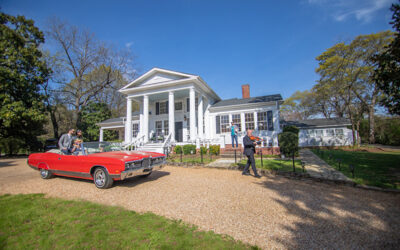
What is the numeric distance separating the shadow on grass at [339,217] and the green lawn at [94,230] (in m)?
1.18

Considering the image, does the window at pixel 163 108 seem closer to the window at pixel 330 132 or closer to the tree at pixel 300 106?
the window at pixel 330 132

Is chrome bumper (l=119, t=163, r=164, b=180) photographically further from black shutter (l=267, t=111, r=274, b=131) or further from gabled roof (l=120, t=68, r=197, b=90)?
black shutter (l=267, t=111, r=274, b=131)

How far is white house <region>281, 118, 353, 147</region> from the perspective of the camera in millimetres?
22156

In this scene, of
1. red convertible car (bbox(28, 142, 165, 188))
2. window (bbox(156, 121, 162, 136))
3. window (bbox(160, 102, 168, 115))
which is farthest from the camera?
window (bbox(160, 102, 168, 115))

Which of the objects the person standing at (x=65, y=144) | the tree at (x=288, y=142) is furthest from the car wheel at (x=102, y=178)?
the tree at (x=288, y=142)

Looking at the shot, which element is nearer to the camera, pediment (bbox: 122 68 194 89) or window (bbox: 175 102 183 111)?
pediment (bbox: 122 68 194 89)

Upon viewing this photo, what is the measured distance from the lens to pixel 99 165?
5.23 metres

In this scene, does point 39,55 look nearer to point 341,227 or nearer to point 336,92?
point 341,227

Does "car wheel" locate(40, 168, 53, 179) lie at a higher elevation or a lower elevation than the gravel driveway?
higher

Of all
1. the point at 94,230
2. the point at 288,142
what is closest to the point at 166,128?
the point at 288,142

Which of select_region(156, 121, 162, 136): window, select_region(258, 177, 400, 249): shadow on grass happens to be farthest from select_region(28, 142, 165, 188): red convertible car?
select_region(156, 121, 162, 136): window

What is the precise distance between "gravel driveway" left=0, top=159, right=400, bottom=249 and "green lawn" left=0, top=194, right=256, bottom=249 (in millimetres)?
365

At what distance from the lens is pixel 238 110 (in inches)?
626

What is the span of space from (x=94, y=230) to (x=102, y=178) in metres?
2.71
